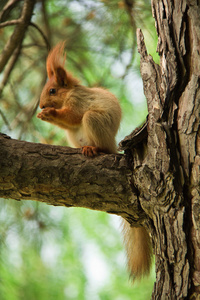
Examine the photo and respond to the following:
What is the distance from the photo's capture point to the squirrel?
171 centimetres

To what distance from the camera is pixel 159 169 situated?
1.37m

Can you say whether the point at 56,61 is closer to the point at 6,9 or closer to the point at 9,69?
the point at 9,69

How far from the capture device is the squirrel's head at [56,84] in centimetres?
231

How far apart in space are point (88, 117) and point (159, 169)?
716 mm

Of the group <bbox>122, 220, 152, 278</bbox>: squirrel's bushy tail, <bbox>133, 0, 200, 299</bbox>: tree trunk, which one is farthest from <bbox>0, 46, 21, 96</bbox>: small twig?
<bbox>122, 220, 152, 278</bbox>: squirrel's bushy tail

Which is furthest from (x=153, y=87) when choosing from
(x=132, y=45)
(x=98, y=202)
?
(x=132, y=45)

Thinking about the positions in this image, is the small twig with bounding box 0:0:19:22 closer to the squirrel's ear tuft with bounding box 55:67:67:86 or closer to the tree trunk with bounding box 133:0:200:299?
the squirrel's ear tuft with bounding box 55:67:67:86

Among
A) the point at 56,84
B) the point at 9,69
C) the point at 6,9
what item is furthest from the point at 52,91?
the point at 6,9

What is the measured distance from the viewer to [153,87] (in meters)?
1.49

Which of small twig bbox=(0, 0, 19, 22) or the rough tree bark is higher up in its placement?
small twig bbox=(0, 0, 19, 22)

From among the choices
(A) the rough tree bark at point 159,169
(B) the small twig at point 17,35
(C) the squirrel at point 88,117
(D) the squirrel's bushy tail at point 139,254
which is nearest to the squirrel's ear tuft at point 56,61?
(C) the squirrel at point 88,117

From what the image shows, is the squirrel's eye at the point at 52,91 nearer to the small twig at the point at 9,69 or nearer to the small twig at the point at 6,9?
the small twig at the point at 9,69

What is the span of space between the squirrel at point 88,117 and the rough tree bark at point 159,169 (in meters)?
0.18

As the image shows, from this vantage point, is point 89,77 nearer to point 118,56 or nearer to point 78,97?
point 118,56
